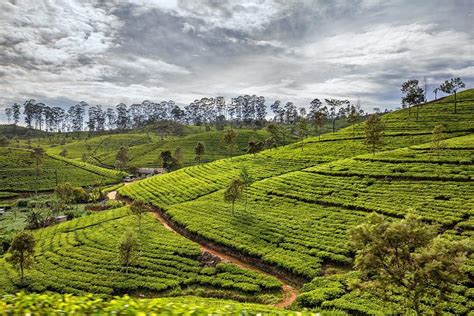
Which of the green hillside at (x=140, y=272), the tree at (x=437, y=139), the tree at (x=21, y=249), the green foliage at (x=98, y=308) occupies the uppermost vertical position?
the tree at (x=437, y=139)

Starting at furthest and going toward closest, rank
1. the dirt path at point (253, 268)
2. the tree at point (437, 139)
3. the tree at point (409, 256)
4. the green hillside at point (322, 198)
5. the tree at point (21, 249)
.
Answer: the tree at point (437, 139) < the tree at point (21, 249) < the green hillside at point (322, 198) < the dirt path at point (253, 268) < the tree at point (409, 256)

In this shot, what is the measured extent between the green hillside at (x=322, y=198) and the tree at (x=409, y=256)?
16.6 ft

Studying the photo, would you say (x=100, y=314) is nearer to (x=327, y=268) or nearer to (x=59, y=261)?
(x=327, y=268)

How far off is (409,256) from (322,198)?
36.7m

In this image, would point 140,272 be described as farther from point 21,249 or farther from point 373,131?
point 373,131

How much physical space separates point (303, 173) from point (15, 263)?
51369mm

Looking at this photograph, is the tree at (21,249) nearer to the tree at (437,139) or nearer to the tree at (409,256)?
the tree at (409,256)

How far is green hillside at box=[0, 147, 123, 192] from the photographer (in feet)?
368

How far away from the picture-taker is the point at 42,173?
122 meters

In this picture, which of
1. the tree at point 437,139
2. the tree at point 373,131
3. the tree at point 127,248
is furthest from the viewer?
the tree at point 373,131

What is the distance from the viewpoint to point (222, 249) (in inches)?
1778

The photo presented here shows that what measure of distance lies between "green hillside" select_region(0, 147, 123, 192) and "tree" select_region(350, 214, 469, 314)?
11332cm

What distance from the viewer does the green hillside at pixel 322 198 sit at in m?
38.4

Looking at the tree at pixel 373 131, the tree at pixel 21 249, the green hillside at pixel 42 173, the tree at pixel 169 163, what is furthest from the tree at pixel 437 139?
the green hillside at pixel 42 173
